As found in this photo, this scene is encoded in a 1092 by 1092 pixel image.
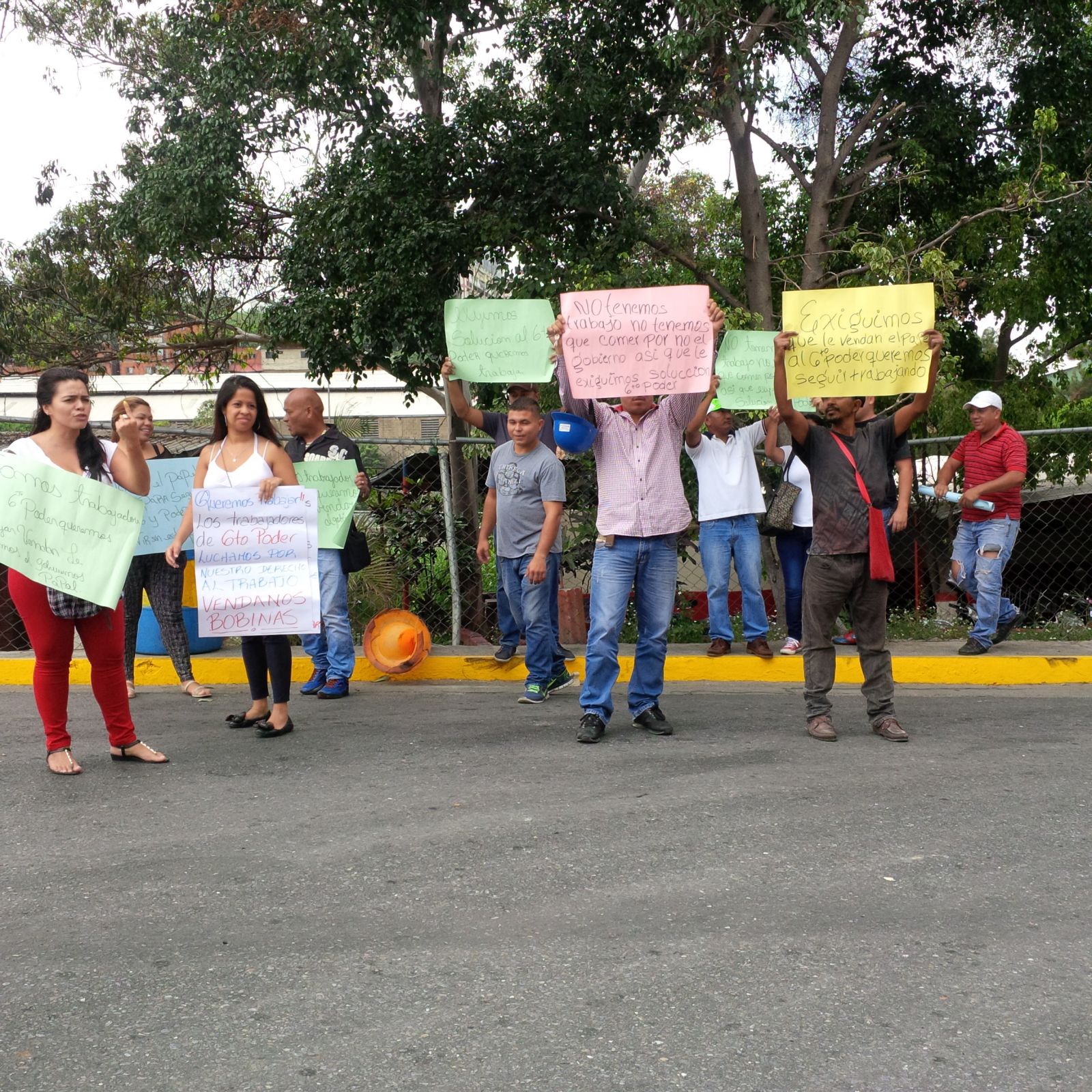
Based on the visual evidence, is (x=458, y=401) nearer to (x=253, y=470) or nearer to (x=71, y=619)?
(x=253, y=470)

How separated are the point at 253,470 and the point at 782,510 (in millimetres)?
3684

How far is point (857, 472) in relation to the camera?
5.97 metres

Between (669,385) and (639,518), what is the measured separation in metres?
0.70

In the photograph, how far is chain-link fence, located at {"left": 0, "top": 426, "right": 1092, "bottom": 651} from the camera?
9133 mm

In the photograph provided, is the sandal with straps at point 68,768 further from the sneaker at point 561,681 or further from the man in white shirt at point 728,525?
the man in white shirt at point 728,525

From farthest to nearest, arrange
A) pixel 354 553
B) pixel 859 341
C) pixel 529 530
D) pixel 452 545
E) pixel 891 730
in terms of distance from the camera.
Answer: pixel 452 545 < pixel 354 553 < pixel 529 530 < pixel 859 341 < pixel 891 730

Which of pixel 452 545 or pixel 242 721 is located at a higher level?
pixel 452 545

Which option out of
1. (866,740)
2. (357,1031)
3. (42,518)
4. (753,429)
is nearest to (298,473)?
(42,518)

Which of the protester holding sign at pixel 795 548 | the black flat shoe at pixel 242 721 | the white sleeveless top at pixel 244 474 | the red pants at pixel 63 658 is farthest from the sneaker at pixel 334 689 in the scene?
the protester holding sign at pixel 795 548

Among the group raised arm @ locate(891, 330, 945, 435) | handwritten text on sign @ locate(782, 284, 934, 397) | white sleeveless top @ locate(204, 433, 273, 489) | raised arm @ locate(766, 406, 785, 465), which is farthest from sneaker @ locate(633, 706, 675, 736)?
raised arm @ locate(766, 406, 785, 465)

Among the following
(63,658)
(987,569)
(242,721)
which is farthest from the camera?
(987,569)

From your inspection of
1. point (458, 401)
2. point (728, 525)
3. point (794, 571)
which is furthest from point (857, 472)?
point (794, 571)

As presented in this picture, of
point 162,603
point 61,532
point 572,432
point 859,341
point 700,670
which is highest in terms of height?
point 859,341

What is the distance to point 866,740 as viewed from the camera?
5.90 m
